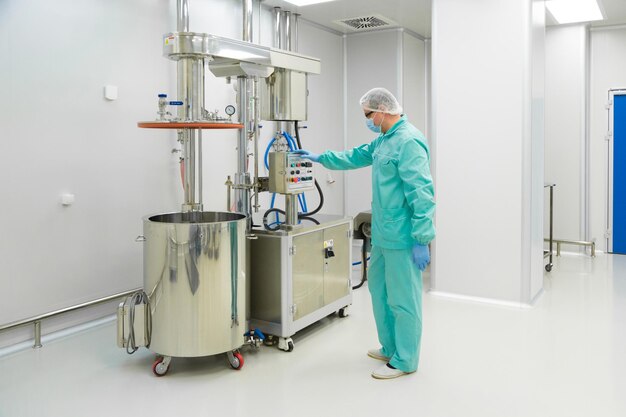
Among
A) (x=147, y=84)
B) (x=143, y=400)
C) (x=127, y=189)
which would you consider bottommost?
(x=143, y=400)

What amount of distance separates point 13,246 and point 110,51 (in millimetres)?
1310

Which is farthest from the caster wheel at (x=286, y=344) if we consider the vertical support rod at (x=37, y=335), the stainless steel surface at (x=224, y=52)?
the stainless steel surface at (x=224, y=52)

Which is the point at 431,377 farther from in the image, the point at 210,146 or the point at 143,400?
the point at 210,146

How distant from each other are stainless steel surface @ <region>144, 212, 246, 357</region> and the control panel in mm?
457

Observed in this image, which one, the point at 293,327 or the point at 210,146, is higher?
the point at 210,146

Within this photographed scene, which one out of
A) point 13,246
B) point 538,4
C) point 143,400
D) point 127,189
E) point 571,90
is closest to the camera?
point 143,400

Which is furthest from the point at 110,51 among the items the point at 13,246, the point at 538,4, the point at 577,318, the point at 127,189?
the point at 577,318

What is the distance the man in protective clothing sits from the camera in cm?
276

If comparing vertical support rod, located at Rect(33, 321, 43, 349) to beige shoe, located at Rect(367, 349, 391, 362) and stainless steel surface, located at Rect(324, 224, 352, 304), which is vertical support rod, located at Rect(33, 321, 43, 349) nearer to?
stainless steel surface, located at Rect(324, 224, 352, 304)

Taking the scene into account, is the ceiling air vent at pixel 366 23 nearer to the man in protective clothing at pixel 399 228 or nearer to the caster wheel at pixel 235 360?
the man in protective clothing at pixel 399 228

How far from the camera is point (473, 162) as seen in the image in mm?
4141

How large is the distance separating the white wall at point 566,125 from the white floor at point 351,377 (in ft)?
7.95

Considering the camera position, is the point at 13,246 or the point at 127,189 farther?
the point at 127,189

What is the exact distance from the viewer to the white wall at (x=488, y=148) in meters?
3.96
